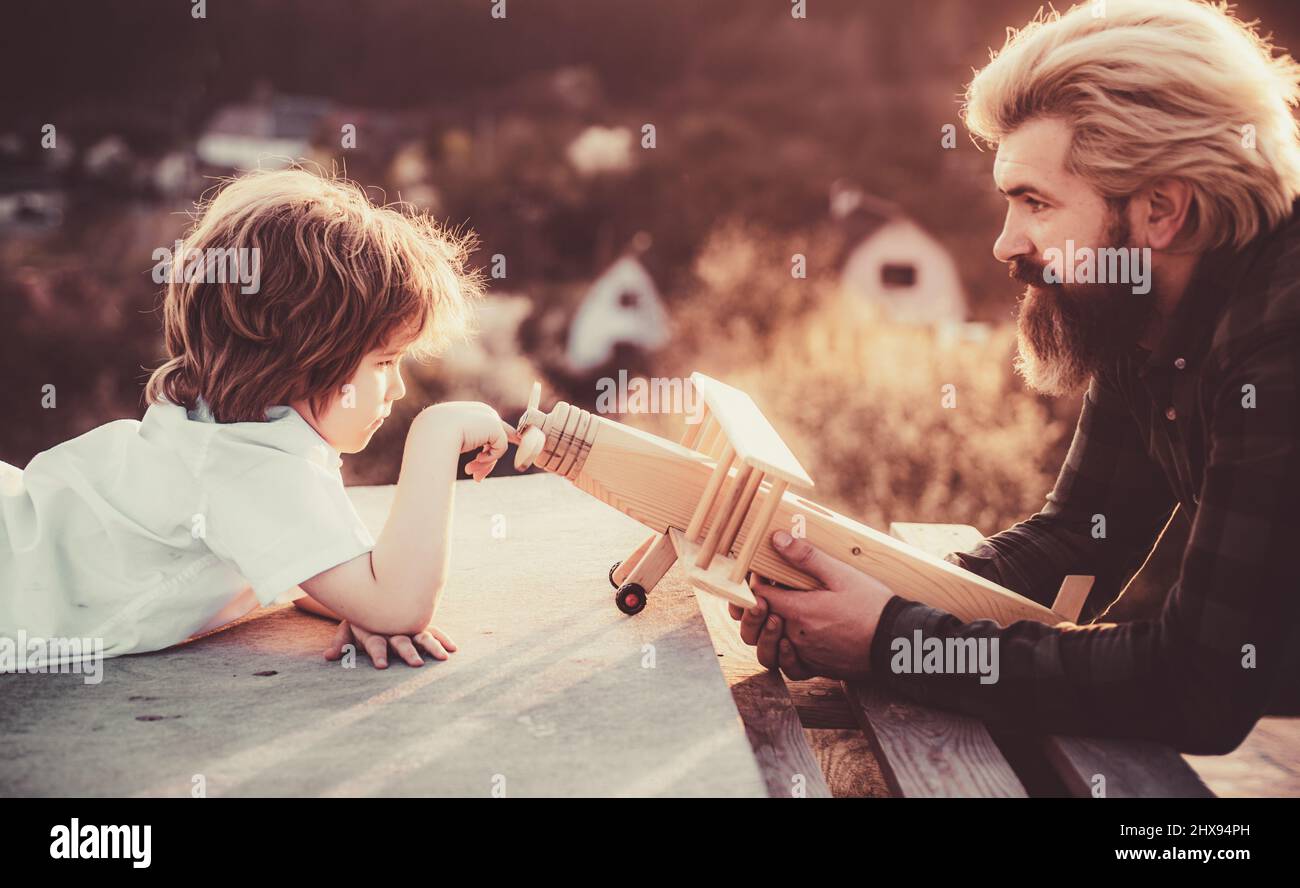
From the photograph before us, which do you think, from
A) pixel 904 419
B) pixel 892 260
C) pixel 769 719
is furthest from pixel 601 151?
pixel 769 719

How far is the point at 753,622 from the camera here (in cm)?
219

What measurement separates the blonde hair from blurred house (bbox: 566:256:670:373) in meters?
4.87

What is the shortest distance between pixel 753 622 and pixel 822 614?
0.52ft

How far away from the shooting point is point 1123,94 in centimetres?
202

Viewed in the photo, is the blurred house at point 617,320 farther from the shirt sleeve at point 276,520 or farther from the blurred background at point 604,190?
the shirt sleeve at point 276,520

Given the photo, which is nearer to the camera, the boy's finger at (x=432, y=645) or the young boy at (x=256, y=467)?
the young boy at (x=256, y=467)

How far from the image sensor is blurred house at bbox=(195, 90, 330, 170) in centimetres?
700

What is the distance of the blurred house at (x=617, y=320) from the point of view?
7.03 m

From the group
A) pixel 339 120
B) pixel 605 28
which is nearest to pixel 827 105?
pixel 605 28

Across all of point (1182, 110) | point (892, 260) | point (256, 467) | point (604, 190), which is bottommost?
point (256, 467)

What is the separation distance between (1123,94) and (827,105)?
20.6 feet

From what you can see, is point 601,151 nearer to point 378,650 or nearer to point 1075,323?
point 1075,323

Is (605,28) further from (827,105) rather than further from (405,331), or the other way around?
(405,331)

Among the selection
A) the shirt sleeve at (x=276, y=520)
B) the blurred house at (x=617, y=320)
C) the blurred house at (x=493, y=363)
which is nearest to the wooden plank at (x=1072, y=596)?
the shirt sleeve at (x=276, y=520)
